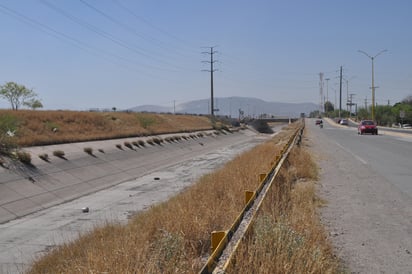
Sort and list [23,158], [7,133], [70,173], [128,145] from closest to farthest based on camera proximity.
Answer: [23,158], [70,173], [7,133], [128,145]

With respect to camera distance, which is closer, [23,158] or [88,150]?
[23,158]

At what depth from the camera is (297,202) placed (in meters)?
9.58

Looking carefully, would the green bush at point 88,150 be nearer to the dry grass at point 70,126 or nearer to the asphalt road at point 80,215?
the asphalt road at point 80,215

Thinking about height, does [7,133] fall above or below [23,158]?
above

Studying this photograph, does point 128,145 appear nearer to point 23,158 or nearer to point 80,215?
point 23,158

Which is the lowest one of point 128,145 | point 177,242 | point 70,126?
point 128,145

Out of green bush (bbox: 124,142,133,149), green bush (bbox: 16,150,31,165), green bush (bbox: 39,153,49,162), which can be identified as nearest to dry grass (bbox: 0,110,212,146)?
green bush (bbox: 124,142,133,149)

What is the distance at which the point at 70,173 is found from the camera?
82.2ft

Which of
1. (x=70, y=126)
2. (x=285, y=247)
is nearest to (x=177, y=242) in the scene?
(x=285, y=247)

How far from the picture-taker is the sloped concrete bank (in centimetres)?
1894

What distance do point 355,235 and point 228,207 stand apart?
229cm

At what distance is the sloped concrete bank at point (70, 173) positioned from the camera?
18.9 meters

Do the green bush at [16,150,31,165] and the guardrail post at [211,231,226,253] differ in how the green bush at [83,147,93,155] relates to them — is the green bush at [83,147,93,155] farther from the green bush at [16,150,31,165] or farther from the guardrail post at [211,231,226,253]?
the guardrail post at [211,231,226,253]

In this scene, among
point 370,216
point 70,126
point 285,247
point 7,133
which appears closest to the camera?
point 285,247
